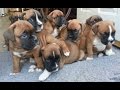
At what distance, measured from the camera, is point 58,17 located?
1075mm

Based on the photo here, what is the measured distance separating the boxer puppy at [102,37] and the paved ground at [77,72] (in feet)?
0.19

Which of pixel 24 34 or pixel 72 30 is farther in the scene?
pixel 72 30

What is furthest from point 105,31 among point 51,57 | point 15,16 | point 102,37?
point 15,16

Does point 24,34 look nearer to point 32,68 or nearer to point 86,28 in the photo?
point 32,68

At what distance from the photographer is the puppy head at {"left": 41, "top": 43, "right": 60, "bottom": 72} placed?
38.4 inches

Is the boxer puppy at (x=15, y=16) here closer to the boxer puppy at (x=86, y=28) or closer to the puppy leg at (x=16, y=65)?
the puppy leg at (x=16, y=65)

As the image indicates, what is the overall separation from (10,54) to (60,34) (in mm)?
233

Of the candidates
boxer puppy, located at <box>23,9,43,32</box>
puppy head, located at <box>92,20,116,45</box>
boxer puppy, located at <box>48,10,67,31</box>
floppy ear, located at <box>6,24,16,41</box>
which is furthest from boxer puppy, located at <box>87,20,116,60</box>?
floppy ear, located at <box>6,24,16,41</box>

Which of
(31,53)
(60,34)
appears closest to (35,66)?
(31,53)

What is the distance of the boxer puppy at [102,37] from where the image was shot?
1.05 m

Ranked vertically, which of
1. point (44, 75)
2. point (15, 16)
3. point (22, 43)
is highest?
point (15, 16)

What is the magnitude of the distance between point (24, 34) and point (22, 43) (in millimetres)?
40

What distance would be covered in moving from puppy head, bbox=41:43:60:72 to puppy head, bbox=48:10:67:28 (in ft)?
0.43

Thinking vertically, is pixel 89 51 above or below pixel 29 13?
below
